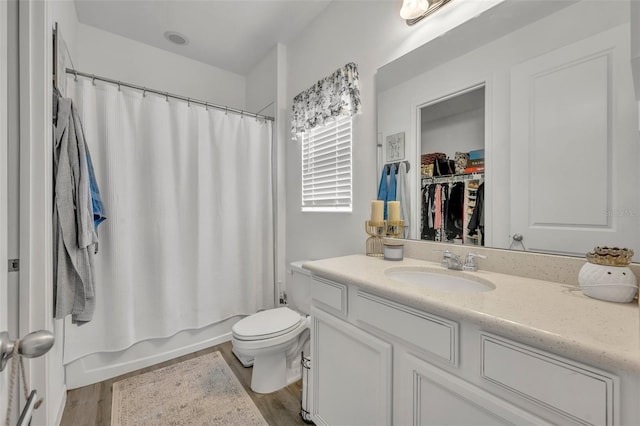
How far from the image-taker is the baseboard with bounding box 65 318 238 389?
5.70ft

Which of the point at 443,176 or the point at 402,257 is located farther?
the point at 402,257

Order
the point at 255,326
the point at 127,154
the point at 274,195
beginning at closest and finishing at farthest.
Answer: the point at 255,326
the point at 127,154
the point at 274,195

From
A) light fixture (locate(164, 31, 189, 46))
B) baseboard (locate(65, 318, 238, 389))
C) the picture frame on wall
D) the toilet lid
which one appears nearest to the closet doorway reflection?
the picture frame on wall

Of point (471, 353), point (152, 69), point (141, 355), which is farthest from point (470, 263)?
point (152, 69)

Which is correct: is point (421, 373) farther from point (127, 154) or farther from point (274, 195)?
point (127, 154)

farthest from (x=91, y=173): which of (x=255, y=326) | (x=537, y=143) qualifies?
(x=537, y=143)

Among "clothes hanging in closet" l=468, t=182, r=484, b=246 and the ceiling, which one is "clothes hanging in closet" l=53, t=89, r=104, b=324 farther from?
"clothes hanging in closet" l=468, t=182, r=484, b=246

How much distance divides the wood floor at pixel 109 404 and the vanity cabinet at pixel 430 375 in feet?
0.99

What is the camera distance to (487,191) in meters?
1.14

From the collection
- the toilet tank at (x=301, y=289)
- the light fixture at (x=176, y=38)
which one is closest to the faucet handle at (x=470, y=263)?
A: the toilet tank at (x=301, y=289)

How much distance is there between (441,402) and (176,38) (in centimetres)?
295

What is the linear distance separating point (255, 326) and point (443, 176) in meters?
1.35

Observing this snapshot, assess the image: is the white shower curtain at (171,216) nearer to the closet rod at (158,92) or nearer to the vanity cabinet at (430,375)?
the closet rod at (158,92)

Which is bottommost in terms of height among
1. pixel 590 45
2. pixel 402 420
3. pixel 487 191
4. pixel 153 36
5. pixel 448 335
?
pixel 402 420
